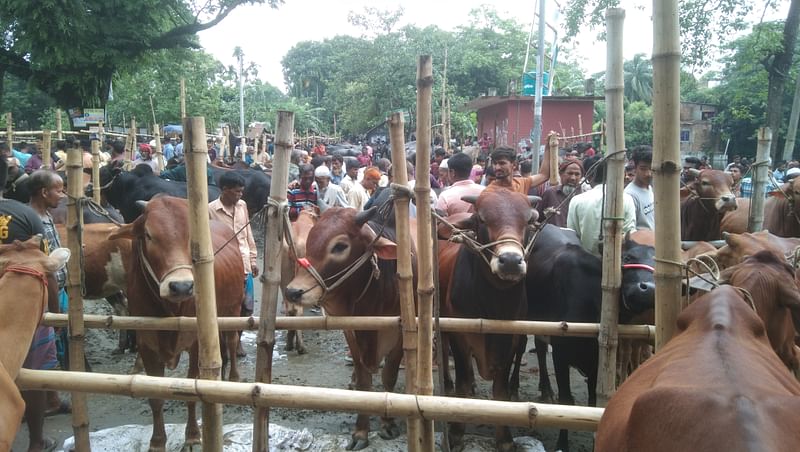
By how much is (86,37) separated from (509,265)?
13.5 m

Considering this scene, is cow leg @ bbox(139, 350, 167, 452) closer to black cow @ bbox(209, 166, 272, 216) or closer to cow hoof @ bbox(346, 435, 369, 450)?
cow hoof @ bbox(346, 435, 369, 450)

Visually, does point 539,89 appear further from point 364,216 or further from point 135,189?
point 364,216

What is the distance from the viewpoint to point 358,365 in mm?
5180

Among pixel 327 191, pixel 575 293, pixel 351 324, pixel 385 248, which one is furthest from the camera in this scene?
pixel 327 191

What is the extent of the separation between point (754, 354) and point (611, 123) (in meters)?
1.69

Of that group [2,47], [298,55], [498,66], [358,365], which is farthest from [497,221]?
[298,55]

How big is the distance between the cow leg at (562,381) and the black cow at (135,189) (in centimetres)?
589

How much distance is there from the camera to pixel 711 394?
1.95 meters

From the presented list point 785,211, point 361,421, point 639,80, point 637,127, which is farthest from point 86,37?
point 639,80

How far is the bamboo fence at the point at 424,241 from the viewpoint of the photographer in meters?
3.27

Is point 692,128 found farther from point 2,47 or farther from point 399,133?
point 399,133

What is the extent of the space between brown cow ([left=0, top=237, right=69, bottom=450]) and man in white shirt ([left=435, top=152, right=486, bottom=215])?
4.45m

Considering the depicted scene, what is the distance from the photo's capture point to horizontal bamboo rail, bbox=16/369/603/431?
276cm

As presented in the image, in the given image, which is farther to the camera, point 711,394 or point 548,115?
point 548,115
